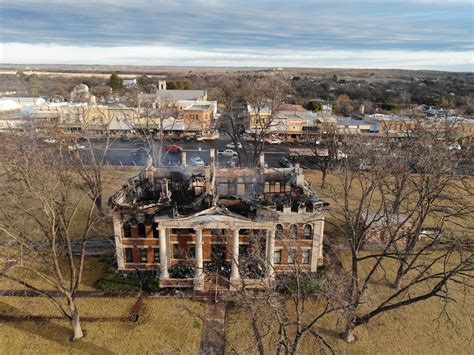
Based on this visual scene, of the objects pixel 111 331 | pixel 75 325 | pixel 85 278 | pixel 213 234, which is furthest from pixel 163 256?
pixel 75 325

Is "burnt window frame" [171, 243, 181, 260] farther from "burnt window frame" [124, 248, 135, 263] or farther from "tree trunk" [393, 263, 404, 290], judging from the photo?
"tree trunk" [393, 263, 404, 290]

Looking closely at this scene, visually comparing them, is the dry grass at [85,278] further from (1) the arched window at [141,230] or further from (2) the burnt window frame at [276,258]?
(2) the burnt window frame at [276,258]

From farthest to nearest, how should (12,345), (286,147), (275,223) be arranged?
1. (286,147)
2. (275,223)
3. (12,345)

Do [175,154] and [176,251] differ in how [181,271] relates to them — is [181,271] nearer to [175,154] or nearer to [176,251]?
[176,251]

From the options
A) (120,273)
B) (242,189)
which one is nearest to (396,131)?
(242,189)

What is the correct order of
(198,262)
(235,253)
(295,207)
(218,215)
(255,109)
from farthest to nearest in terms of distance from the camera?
(255,109) < (295,207) < (198,262) < (235,253) < (218,215)

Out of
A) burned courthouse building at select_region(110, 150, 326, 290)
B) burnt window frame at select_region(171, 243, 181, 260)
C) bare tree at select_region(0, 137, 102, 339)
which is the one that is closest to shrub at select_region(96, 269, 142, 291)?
burned courthouse building at select_region(110, 150, 326, 290)

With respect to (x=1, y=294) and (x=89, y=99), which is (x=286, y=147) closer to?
(x=89, y=99)
